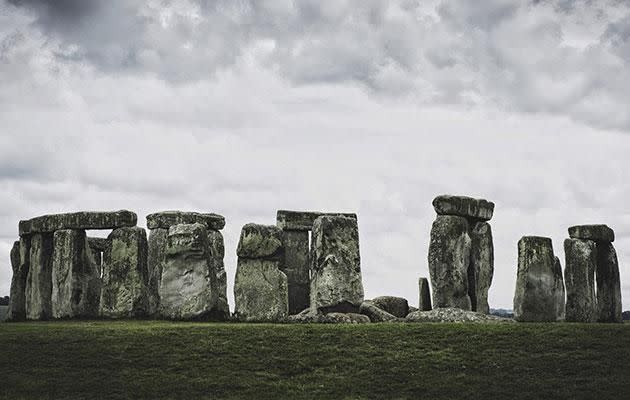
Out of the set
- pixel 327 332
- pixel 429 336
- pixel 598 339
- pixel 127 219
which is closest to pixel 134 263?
pixel 127 219

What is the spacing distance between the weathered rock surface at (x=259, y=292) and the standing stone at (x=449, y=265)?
4.06 metres

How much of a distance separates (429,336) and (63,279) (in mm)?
13661

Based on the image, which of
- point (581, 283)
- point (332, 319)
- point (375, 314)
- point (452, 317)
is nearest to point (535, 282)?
point (452, 317)

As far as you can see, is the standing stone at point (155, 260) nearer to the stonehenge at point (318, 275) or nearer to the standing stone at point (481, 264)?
the stonehenge at point (318, 275)

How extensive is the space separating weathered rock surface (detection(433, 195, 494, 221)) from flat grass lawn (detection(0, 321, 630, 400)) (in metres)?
5.36

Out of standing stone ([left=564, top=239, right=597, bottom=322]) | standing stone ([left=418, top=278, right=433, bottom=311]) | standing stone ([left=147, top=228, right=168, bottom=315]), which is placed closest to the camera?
standing stone ([left=564, top=239, right=597, bottom=322])

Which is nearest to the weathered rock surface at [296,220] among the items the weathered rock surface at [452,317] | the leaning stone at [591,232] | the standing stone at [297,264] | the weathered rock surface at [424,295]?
the standing stone at [297,264]

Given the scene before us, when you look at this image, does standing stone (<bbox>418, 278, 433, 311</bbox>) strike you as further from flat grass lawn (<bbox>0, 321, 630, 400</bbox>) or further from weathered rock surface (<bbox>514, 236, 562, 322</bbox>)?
flat grass lawn (<bbox>0, 321, 630, 400</bbox>)

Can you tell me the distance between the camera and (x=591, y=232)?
25.5 m

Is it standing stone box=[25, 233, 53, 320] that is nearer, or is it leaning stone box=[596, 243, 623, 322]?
leaning stone box=[596, 243, 623, 322]

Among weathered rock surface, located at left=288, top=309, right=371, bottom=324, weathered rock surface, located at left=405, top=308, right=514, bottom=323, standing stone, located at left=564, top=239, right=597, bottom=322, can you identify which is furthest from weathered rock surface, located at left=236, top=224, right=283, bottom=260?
standing stone, located at left=564, top=239, right=597, bottom=322

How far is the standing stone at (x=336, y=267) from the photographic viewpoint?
24672 millimetres

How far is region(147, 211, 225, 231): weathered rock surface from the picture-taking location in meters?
30.4

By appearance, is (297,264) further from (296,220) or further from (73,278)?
(73,278)
